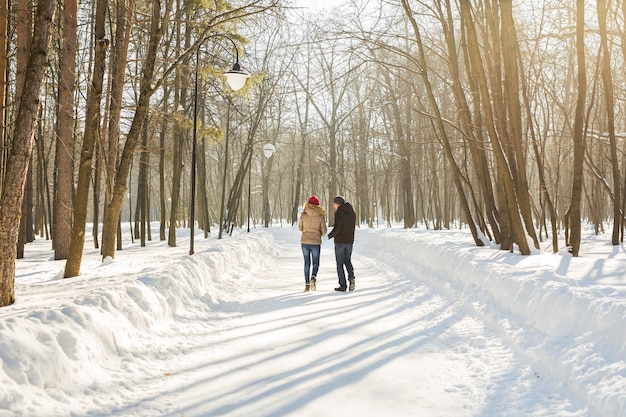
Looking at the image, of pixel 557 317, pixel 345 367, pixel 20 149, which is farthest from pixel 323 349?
pixel 20 149

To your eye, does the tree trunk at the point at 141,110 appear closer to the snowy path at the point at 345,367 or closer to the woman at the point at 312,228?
the woman at the point at 312,228

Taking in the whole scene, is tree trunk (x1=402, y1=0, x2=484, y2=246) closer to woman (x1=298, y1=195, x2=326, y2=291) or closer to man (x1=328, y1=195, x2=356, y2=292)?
man (x1=328, y1=195, x2=356, y2=292)

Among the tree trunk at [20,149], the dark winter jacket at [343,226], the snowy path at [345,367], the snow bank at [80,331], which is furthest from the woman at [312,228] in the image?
the tree trunk at [20,149]

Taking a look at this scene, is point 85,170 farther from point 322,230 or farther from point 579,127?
point 579,127

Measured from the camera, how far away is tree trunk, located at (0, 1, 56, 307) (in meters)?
6.23

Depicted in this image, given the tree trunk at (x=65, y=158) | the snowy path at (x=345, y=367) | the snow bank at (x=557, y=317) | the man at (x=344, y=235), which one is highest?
the tree trunk at (x=65, y=158)

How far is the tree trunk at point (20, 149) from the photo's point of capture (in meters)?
6.23

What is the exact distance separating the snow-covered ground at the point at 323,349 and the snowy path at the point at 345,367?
2 cm

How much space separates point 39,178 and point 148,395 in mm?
26668

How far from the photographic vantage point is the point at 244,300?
8.87m

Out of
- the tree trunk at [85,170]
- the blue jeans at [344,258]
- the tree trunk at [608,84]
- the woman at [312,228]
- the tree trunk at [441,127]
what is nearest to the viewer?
the tree trunk at [85,170]

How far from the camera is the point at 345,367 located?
16.4 feet

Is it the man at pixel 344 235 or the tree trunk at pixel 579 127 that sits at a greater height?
the tree trunk at pixel 579 127

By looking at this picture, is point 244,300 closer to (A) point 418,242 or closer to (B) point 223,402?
(B) point 223,402
